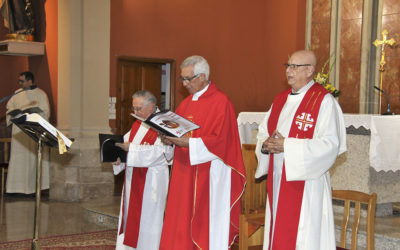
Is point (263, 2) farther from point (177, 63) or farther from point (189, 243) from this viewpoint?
point (189, 243)

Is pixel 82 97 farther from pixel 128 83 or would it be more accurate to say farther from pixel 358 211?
pixel 358 211

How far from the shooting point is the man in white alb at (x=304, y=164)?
3.58 m

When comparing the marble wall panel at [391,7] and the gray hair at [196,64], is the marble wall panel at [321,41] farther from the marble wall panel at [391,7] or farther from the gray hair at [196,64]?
the gray hair at [196,64]

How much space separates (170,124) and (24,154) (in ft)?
19.5

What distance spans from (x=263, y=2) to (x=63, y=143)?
7.85 m

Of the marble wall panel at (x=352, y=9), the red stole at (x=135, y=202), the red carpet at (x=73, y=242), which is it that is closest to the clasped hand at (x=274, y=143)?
the red stole at (x=135, y=202)

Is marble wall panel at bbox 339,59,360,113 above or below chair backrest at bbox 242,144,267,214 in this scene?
above

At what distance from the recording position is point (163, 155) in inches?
186

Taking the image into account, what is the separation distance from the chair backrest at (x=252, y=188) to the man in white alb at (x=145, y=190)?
0.70m

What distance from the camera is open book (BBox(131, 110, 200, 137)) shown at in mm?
3777

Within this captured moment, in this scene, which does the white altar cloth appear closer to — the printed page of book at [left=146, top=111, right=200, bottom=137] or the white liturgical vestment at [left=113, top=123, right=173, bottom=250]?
the white liturgical vestment at [left=113, top=123, right=173, bottom=250]

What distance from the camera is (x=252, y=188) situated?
5.06 metres

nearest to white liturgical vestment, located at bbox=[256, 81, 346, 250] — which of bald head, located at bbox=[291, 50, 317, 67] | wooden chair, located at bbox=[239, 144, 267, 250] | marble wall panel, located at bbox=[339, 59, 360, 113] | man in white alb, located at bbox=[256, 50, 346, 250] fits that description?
man in white alb, located at bbox=[256, 50, 346, 250]

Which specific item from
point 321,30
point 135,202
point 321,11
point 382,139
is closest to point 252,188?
point 135,202
